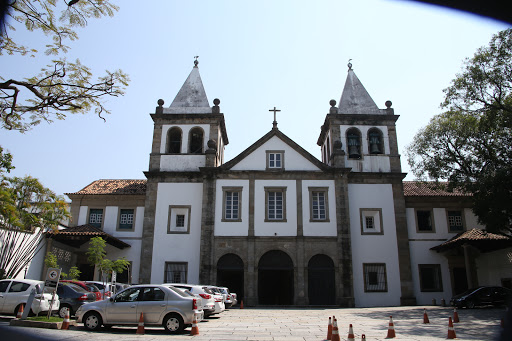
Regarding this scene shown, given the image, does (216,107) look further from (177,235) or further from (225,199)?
(177,235)

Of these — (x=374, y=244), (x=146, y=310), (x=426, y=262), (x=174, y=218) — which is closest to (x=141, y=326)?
(x=146, y=310)

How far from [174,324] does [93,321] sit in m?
2.70

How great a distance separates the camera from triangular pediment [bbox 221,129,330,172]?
29969mm

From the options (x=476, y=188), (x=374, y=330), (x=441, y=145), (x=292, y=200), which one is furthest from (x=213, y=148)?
(x=374, y=330)

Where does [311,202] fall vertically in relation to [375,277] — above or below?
above

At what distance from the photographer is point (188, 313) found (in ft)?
43.2

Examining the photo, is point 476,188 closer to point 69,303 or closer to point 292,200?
point 292,200

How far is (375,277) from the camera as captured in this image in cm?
2806

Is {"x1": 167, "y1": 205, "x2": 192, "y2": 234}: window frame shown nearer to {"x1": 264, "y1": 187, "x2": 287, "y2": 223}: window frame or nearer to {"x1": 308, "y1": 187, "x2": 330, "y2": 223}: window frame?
{"x1": 264, "y1": 187, "x2": 287, "y2": 223}: window frame

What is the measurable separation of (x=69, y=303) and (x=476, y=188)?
19.6 metres

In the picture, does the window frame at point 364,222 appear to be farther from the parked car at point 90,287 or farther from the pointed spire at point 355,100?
the parked car at point 90,287

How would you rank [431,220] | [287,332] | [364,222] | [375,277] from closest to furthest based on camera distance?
1. [287,332]
2. [375,277]
3. [364,222]
4. [431,220]

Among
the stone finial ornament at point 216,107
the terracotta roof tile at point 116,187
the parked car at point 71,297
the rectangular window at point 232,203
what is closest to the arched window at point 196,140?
the stone finial ornament at point 216,107

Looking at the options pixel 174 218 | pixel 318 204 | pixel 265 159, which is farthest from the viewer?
pixel 265 159
